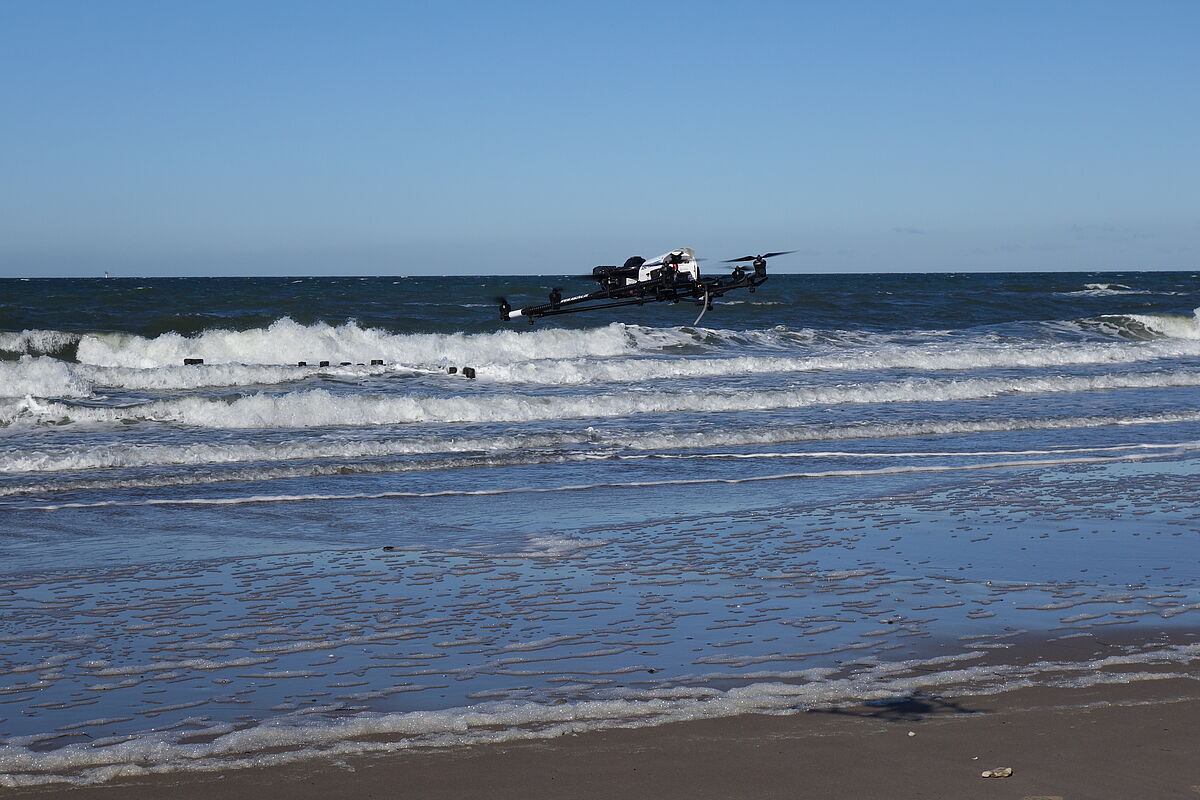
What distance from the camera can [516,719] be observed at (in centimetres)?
550

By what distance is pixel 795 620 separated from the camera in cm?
725

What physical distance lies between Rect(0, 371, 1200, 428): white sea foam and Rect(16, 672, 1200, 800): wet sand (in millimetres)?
14004

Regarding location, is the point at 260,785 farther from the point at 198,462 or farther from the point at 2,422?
the point at 2,422

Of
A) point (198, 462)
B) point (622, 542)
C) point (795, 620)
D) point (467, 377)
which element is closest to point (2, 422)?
point (198, 462)

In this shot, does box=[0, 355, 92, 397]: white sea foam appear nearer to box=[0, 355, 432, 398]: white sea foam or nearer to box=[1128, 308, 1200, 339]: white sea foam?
box=[0, 355, 432, 398]: white sea foam

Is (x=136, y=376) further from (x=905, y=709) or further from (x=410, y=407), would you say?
(x=905, y=709)

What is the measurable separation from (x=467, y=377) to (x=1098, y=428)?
12148mm

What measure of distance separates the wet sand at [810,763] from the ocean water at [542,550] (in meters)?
0.22

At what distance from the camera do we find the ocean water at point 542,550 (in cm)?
587

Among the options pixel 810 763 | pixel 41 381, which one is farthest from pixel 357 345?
pixel 810 763

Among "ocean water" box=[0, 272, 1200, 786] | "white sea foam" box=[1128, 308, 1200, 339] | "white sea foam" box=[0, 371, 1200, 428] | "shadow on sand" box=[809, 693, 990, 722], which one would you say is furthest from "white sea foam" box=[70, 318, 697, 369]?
"shadow on sand" box=[809, 693, 990, 722]

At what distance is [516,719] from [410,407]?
46.5 ft

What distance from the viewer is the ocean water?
19.3 ft

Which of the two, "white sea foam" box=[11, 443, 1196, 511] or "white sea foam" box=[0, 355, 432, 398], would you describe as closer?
"white sea foam" box=[11, 443, 1196, 511]
